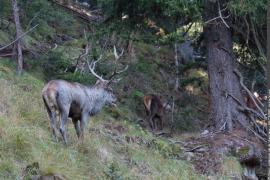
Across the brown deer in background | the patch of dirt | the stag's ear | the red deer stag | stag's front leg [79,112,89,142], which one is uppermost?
the stag's ear

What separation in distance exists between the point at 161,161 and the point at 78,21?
1269cm

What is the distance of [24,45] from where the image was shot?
17.5 metres

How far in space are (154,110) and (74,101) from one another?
7285mm

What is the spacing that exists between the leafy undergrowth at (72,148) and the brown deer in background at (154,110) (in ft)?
7.98

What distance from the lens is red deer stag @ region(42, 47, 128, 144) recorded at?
999 cm

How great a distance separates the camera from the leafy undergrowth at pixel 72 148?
8922mm

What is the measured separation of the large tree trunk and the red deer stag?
3970mm

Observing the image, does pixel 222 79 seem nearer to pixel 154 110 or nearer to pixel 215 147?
pixel 215 147

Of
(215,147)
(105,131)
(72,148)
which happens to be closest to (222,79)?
(215,147)

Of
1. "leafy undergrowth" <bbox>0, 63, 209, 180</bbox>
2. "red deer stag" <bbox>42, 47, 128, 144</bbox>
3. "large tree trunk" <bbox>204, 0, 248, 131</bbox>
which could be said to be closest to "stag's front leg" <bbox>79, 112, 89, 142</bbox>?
"red deer stag" <bbox>42, 47, 128, 144</bbox>

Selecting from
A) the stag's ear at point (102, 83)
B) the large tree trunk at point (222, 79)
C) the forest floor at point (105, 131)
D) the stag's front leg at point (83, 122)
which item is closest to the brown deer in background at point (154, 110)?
the forest floor at point (105, 131)

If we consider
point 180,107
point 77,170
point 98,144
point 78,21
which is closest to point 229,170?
point 98,144

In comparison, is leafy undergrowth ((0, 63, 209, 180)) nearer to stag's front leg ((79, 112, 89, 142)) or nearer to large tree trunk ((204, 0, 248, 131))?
stag's front leg ((79, 112, 89, 142))

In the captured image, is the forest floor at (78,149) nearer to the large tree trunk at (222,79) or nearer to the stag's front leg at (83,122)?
the stag's front leg at (83,122)
